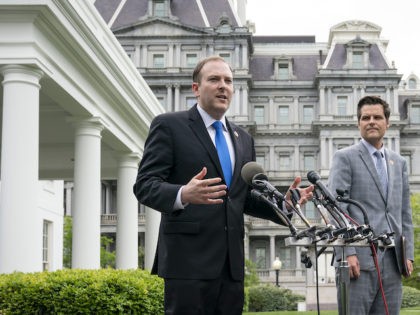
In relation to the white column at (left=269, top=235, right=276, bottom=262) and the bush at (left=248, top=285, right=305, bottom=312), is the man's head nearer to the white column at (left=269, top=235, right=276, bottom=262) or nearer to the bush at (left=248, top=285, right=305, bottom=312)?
the bush at (left=248, top=285, right=305, bottom=312)

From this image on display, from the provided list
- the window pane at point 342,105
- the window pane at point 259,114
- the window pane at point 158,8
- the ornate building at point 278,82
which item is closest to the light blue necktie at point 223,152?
the ornate building at point 278,82

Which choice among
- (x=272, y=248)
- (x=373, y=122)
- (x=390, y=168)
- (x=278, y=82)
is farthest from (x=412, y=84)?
(x=373, y=122)

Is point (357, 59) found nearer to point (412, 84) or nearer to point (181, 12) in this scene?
point (412, 84)

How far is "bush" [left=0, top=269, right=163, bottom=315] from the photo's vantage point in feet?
38.9

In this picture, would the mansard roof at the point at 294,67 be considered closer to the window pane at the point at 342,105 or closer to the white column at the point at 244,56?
the window pane at the point at 342,105

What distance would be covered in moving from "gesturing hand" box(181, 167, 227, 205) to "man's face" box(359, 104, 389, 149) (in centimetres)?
261

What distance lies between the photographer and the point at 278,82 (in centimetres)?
7212

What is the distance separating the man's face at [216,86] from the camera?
16.0 ft

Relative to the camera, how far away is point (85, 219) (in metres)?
17.4

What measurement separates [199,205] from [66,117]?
1347cm

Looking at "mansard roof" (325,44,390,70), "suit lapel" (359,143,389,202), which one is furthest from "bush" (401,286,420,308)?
"mansard roof" (325,44,390,70)

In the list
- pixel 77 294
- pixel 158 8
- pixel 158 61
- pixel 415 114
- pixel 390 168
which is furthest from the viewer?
pixel 415 114

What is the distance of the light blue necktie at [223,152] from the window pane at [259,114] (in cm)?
6713

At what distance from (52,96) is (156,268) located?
1140 cm
